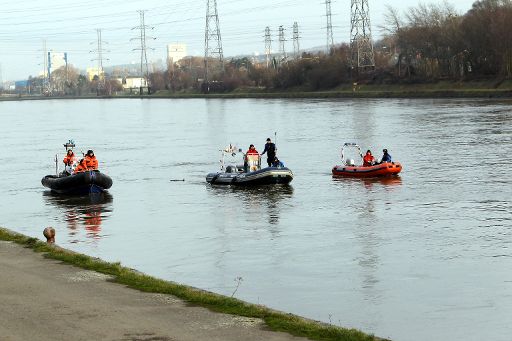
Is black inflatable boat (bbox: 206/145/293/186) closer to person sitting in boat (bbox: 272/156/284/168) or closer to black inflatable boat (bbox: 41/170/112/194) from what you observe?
person sitting in boat (bbox: 272/156/284/168)

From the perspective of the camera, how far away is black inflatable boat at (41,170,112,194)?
4150 cm

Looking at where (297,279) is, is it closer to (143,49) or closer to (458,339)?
(458,339)

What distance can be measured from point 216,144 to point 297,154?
40.9 ft

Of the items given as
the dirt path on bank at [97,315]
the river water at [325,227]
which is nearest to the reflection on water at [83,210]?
the river water at [325,227]

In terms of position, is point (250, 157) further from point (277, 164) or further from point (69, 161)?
point (69, 161)

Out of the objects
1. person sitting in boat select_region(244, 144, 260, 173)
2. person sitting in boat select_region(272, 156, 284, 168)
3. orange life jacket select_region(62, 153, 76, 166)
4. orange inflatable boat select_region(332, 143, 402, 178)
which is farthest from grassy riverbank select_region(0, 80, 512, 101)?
orange life jacket select_region(62, 153, 76, 166)

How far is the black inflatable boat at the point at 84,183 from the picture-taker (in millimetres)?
41500

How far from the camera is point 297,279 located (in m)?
22.2

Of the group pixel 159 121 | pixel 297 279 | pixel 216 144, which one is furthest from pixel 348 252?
pixel 159 121

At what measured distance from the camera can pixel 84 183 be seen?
41625 millimetres

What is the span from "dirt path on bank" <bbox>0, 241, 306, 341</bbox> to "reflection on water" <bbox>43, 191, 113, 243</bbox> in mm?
12343

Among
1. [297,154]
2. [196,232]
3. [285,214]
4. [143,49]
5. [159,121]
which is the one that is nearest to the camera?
[196,232]

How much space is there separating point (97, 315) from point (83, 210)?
76.8ft

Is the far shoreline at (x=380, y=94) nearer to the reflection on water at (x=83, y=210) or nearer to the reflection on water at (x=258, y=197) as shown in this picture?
the reflection on water at (x=258, y=197)
